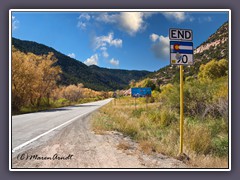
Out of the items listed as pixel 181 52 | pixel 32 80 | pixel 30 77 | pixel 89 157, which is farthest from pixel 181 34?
pixel 32 80

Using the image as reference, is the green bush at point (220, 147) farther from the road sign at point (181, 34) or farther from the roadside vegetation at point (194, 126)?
the road sign at point (181, 34)

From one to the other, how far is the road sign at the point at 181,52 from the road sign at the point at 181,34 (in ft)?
0.28

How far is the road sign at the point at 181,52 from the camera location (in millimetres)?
6715

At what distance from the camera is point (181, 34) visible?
22.2 feet

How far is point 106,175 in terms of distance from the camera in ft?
21.7

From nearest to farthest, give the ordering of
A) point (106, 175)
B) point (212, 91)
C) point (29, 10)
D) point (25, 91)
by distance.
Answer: point (106, 175) < point (29, 10) < point (212, 91) < point (25, 91)

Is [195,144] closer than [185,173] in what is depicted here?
No

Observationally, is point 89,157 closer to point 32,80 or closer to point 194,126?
point 194,126

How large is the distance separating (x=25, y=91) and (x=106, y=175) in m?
14.3

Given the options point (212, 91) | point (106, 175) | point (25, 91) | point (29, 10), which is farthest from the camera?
point (25, 91)

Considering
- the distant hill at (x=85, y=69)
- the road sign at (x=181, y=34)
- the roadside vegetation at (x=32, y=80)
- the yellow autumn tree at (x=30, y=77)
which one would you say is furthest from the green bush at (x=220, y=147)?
the roadside vegetation at (x=32, y=80)
